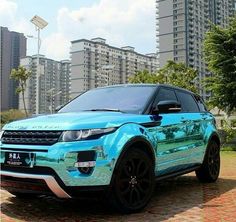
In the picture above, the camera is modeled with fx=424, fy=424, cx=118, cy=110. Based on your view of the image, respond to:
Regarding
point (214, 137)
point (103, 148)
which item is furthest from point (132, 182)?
point (214, 137)

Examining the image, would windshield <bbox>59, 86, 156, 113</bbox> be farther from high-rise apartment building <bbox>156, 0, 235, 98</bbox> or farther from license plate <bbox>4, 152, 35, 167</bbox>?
high-rise apartment building <bbox>156, 0, 235, 98</bbox>

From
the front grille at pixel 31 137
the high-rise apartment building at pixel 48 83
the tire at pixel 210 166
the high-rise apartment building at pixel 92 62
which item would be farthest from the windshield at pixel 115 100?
the high-rise apartment building at pixel 48 83

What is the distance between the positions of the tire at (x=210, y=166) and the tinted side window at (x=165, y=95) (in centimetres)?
141

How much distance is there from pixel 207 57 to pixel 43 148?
1898 centimetres

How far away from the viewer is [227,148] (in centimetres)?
2278

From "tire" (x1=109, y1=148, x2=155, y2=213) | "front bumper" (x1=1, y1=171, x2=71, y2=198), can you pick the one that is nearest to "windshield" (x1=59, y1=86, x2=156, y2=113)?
"tire" (x1=109, y1=148, x2=155, y2=213)

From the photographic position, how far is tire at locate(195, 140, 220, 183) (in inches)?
309

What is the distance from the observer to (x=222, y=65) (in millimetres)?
21656

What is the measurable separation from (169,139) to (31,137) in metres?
2.13

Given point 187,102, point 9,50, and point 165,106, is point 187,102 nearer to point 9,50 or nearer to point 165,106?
point 165,106

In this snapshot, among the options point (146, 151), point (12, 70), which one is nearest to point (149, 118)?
point (146, 151)

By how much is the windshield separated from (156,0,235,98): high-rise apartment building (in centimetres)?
8828

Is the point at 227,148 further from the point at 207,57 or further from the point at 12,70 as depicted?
the point at 12,70

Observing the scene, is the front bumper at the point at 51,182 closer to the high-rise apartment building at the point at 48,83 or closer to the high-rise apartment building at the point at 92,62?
the high-rise apartment building at the point at 92,62
